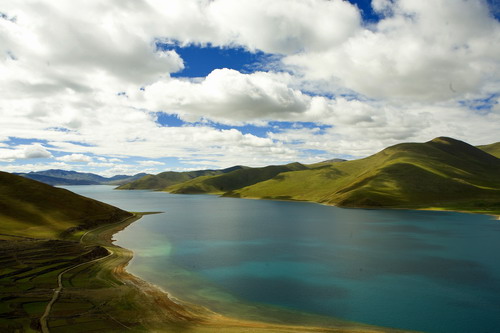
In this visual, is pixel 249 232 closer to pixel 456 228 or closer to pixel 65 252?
pixel 65 252

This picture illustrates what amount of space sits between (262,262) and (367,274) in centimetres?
2106

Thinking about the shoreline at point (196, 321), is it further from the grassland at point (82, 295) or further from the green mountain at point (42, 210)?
the green mountain at point (42, 210)

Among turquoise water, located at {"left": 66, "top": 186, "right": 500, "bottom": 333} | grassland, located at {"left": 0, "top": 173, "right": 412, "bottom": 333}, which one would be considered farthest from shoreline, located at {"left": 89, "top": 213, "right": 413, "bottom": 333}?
turquoise water, located at {"left": 66, "top": 186, "right": 500, "bottom": 333}

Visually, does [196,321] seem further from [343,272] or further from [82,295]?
[343,272]

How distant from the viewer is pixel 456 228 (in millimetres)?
115125

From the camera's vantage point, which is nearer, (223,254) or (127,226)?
(223,254)

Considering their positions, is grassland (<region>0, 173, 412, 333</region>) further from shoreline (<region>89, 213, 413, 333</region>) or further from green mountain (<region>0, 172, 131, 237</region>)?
green mountain (<region>0, 172, 131, 237</region>)

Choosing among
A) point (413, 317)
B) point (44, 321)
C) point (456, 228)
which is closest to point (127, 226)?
point (44, 321)

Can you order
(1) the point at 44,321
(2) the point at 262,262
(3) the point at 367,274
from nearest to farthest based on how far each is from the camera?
(1) the point at 44,321 < (3) the point at 367,274 < (2) the point at 262,262

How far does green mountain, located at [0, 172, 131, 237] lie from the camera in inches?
3482

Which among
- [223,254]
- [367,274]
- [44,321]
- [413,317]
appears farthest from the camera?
[223,254]

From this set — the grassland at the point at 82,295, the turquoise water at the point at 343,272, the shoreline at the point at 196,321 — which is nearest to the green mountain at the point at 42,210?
the grassland at the point at 82,295

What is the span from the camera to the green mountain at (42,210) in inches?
3482

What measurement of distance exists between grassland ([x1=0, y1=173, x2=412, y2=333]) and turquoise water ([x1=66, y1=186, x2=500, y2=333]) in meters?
3.85
